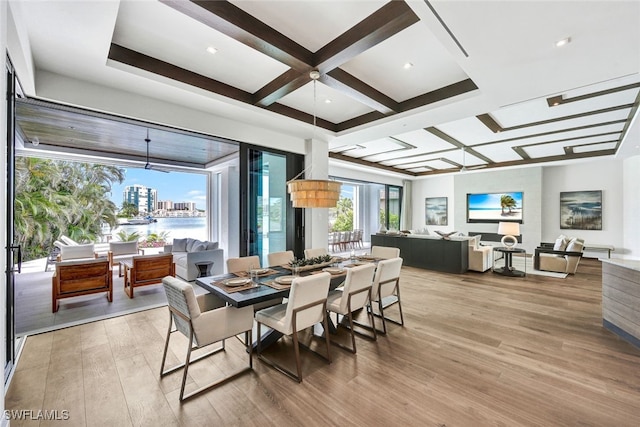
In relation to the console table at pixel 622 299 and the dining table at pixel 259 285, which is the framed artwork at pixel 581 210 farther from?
the dining table at pixel 259 285

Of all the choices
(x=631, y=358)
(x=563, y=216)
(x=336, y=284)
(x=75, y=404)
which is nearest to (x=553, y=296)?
(x=631, y=358)

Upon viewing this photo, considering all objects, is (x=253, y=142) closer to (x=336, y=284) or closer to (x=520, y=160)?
(x=336, y=284)

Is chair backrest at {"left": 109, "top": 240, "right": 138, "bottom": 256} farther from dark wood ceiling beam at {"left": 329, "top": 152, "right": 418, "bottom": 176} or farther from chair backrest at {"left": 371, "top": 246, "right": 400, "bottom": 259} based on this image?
chair backrest at {"left": 371, "top": 246, "right": 400, "bottom": 259}

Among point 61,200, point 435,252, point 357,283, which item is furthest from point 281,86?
point 61,200

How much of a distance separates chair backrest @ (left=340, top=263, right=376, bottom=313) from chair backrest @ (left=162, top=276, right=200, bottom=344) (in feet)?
4.53

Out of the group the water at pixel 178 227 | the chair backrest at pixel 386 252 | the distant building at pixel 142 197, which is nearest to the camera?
the chair backrest at pixel 386 252

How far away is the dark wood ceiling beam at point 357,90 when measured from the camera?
3133 mm

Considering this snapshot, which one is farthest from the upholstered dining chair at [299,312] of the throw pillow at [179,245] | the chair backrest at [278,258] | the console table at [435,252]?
the console table at [435,252]

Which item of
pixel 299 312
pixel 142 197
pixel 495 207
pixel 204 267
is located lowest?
pixel 204 267

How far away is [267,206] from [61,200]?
20.4ft

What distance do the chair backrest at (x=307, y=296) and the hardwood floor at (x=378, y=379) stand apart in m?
0.46

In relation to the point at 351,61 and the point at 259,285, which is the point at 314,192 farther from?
the point at 351,61

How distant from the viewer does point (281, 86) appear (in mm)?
3289

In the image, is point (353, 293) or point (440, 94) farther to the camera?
point (440, 94)
